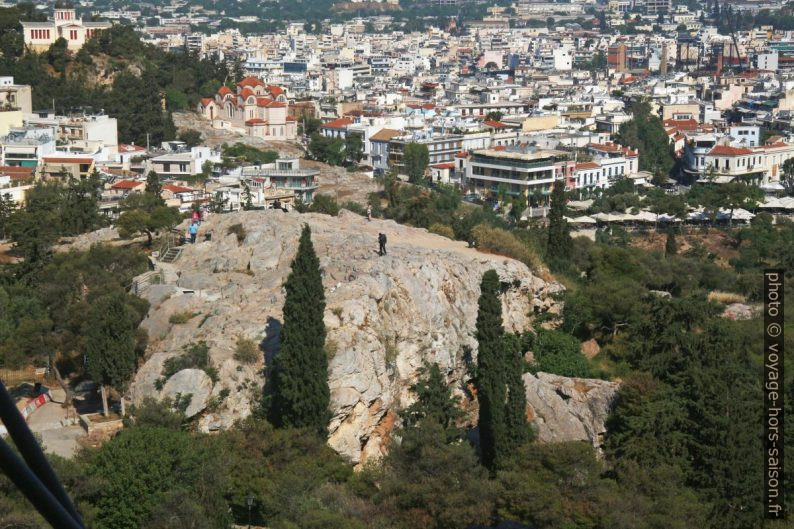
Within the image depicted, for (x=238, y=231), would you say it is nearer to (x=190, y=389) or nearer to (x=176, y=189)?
(x=190, y=389)

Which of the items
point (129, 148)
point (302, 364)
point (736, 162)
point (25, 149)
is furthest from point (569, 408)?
point (736, 162)

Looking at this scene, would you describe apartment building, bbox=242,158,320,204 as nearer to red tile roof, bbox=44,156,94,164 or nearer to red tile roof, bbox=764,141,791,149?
red tile roof, bbox=44,156,94,164

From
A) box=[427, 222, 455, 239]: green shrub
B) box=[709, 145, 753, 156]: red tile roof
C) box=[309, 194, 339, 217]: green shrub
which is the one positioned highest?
box=[309, 194, 339, 217]: green shrub

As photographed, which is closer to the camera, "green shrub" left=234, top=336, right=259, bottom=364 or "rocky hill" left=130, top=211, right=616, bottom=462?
"rocky hill" left=130, top=211, right=616, bottom=462

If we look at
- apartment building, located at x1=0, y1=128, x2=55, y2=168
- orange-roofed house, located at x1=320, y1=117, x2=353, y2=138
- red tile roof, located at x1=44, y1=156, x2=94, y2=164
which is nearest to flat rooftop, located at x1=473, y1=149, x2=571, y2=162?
orange-roofed house, located at x1=320, y1=117, x2=353, y2=138

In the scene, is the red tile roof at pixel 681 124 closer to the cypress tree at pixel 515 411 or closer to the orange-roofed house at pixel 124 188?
the orange-roofed house at pixel 124 188

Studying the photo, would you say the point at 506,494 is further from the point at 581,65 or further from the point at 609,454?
the point at 581,65
